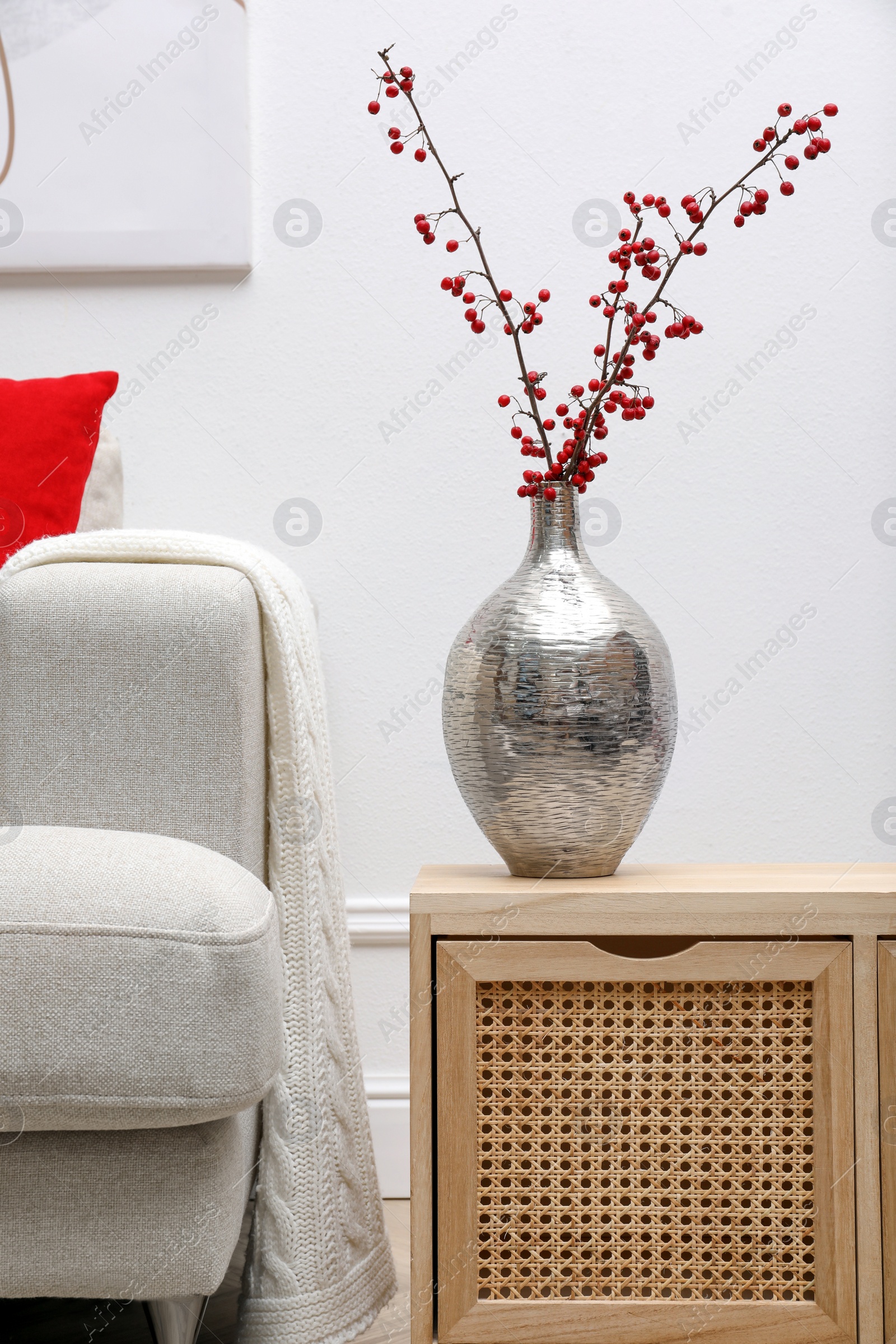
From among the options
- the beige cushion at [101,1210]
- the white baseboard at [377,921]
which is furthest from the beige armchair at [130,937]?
the white baseboard at [377,921]

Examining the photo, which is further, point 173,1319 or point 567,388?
point 567,388

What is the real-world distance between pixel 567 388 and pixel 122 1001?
105 centimetres

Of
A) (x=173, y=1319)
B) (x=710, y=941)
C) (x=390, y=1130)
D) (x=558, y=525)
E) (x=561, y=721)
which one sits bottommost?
(x=390, y=1130)

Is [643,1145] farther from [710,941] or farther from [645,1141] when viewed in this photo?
[710,941]

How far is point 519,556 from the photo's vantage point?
57.4 inches

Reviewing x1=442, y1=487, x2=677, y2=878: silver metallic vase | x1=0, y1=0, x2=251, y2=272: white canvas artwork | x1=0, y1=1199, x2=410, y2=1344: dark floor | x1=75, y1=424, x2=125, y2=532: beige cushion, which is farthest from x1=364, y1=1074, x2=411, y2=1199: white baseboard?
x1=0, y1=0, x2=251, y2=272: white canvas artwork

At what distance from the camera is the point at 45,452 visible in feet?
3.80

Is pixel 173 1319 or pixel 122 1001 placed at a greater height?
pixel 122 1001

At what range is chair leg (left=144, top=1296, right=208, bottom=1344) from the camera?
2.65 ft

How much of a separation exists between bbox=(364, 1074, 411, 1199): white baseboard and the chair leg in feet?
1.93

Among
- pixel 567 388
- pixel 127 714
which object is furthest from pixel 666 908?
pixel 567 388

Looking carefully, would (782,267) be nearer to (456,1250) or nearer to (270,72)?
(270,72)

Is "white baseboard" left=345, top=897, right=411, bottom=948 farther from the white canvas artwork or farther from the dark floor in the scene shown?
the white canvas artwork

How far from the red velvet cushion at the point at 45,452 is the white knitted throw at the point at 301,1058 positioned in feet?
0.68
